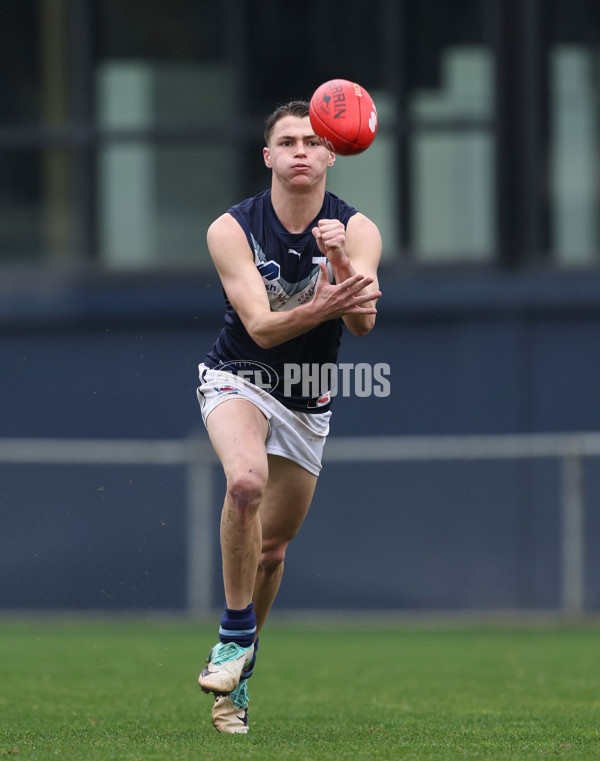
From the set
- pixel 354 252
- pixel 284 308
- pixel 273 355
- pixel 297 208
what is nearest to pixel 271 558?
pixel 273 355

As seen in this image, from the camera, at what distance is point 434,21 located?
574 inches

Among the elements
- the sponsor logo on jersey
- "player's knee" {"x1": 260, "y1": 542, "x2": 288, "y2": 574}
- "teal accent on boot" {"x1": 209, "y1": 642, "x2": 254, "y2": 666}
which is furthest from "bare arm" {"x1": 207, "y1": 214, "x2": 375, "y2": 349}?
"teal accent on boot" {"x1": 209, "y1": 642, "x2": 254, "y2": 666}

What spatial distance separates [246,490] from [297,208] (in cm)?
131

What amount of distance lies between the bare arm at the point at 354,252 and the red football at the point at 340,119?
1.18 ft

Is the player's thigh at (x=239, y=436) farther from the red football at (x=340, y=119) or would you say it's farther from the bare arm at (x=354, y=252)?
the red football at (x=340, y=119)

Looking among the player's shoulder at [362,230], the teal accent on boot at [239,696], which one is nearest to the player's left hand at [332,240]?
the player's shoulder at [362,230]

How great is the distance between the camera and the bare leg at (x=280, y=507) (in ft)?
20.1

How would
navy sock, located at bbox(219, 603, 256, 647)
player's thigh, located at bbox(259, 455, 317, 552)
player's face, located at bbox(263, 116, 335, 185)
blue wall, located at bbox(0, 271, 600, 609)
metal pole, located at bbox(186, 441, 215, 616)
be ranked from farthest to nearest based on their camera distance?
blue wall, located at bbox(0, 271, 600, 609) → metal pole, located at bbox(186, 441, 215, 616) → player's thigh, located at bbox(259, 455, 317, 552) → player's face, located at bbox(263, 116, 335, 185) → navy sock, located at bbox(219, 603, 256, 647)

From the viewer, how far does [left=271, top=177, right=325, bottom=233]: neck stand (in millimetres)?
5926

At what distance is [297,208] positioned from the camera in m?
5.93

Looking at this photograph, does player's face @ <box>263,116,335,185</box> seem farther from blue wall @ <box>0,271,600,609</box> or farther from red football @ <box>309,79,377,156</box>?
blue wall @ <box>0,271,600,609</box>

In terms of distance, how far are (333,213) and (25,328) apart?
9.20m

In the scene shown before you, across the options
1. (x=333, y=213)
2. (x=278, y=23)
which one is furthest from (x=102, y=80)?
(x=333, y=213)

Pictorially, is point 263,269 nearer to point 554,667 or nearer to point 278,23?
point 554,667
